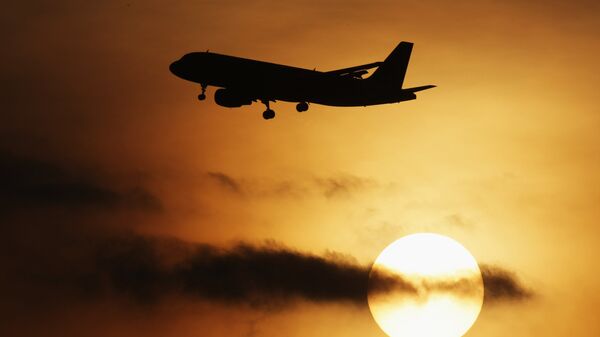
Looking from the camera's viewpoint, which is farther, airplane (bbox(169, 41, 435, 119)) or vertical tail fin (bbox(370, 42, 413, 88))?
vertical tail fin (bbox(370, 42, 413, 88))

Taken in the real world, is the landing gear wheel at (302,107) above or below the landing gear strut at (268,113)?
above

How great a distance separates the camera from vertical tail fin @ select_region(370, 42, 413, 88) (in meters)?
135

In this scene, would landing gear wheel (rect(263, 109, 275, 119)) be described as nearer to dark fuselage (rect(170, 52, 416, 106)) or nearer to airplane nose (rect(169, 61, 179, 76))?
dark fuselage (rect(170, 52, 416, 106))

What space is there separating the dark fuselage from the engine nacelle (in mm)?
487

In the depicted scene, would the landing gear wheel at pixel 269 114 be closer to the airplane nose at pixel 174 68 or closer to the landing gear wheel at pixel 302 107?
the landing gear wheel at pixel 302 107

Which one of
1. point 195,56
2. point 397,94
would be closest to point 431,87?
point 397,94

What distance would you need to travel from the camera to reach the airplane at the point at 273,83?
10850cm

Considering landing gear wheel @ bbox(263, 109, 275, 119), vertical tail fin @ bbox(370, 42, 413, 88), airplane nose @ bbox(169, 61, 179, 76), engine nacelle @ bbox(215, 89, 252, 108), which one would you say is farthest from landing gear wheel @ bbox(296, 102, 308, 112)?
vertical tail fin @ bbox(370, 42, 413, 88)

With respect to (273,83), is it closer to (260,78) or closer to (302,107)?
(260,78)

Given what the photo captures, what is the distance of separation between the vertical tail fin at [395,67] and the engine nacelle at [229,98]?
31.8m

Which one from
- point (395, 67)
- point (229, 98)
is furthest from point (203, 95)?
point (395, 67)

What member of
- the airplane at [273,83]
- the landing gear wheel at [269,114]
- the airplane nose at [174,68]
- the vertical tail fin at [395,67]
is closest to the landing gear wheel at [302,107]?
the airplane at [273,83]

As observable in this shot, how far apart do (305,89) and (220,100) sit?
11230 millimetres

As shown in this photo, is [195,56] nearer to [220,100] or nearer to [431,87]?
[220,100]
